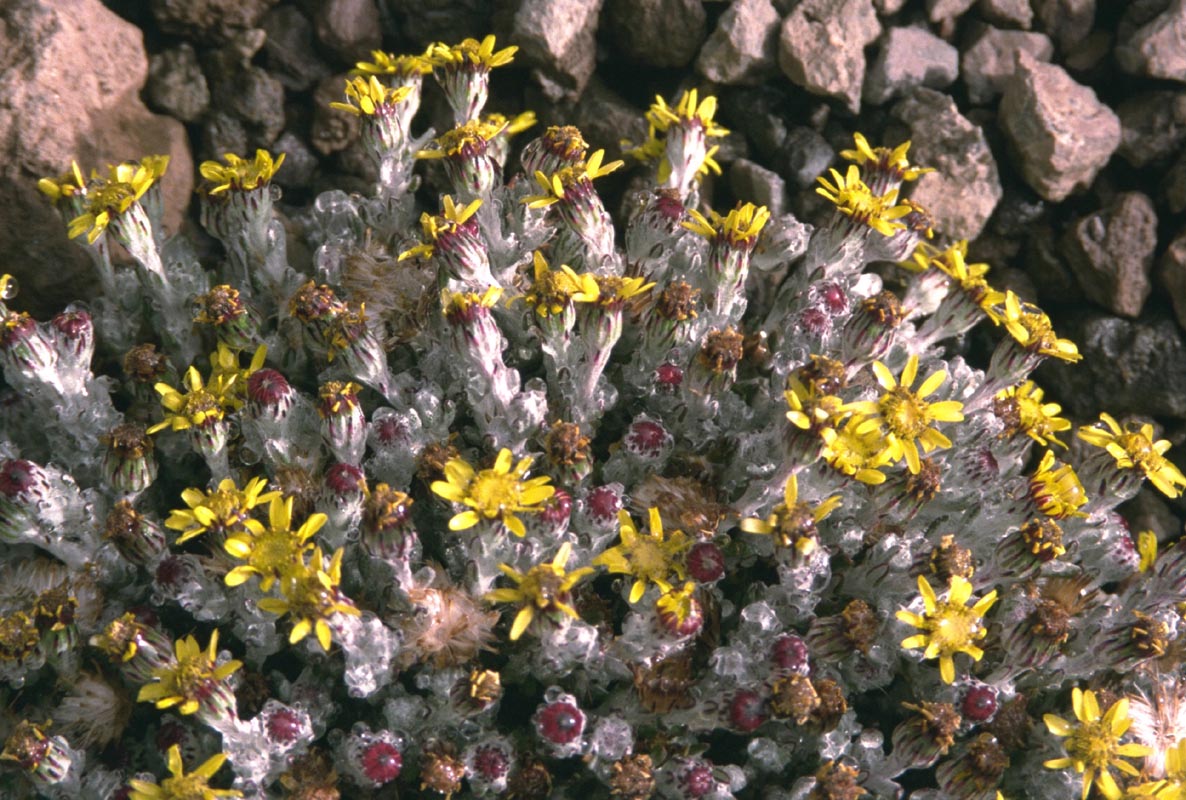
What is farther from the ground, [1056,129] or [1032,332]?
[1056,129]

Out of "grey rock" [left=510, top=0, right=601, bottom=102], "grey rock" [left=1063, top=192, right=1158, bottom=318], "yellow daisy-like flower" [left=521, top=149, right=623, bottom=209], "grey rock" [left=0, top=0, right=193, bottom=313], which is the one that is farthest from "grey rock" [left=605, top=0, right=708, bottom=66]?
"grey rock" [left=0, top=0, right=193, bottom=313]

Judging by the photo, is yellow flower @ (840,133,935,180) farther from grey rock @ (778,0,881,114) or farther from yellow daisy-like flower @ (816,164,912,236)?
grey rock @ (778,0,881,114)

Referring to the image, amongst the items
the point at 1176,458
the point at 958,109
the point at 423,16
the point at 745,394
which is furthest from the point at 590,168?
the point at 1176,458

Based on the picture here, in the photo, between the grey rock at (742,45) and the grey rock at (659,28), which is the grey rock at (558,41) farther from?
the grey rock at (742,45)

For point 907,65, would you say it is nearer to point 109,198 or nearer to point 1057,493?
point 1057,493

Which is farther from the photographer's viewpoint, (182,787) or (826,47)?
(826,47)

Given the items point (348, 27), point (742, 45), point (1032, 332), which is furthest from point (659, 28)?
point (1032, 332)
